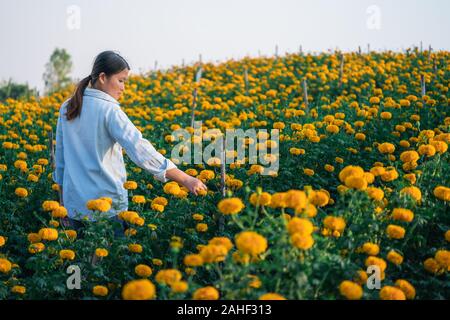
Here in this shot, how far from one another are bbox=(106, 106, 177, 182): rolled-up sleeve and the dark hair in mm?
324

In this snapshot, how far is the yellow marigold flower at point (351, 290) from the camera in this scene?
2123 millimetres

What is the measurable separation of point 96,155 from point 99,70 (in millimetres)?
669

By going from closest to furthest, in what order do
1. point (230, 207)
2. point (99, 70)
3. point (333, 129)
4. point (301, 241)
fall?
point (301, 241), point (230, 207), point (99, 70), point (333, 129)

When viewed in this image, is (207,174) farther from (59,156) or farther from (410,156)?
(410,156)

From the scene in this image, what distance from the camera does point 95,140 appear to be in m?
3.53

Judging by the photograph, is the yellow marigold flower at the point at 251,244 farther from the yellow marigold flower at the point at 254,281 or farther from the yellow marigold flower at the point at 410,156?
the yellow marigold flower at the point at 410,156

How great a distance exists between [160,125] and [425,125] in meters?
4.06

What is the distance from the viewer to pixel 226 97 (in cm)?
1008

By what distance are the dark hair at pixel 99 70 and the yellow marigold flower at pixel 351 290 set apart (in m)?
2.36

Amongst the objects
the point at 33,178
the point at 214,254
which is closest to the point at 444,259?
the point at 214,254

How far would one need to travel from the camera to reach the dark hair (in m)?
3.55

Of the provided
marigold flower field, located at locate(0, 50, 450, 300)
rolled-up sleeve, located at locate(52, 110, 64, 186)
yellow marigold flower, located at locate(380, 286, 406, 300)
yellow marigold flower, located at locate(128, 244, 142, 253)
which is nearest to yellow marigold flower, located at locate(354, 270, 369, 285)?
marigold flower field, located at locate(0, 50, 450, 300)
